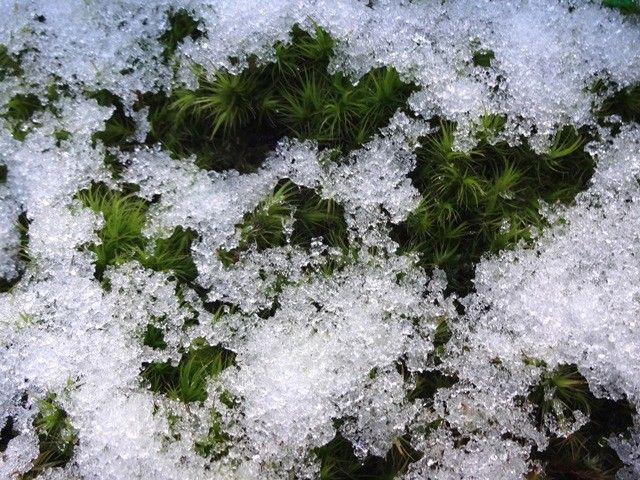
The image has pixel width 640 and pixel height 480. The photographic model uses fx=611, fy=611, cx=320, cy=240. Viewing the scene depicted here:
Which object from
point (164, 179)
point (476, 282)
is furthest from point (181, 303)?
point (476, 282)

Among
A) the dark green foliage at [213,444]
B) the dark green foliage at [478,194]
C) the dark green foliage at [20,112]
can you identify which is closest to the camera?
the dark green foliage at [213,444]

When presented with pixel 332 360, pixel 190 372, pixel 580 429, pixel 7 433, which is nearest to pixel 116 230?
pixel 190 372

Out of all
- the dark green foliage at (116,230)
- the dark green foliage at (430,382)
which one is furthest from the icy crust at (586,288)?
the dark green foliage at (116,230)

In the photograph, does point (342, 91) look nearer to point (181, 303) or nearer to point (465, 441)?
point (181, 303)

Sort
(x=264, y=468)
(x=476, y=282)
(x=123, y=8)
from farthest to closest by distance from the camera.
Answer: (x=123, y=8) → (x=476, y=282) → (x=264, y=468)

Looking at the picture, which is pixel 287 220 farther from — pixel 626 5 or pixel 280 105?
pixel 626 5

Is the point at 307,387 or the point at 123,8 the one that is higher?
the point at 123,8

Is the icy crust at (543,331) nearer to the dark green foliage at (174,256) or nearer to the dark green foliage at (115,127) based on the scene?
the dark green foliage at (174,256)
